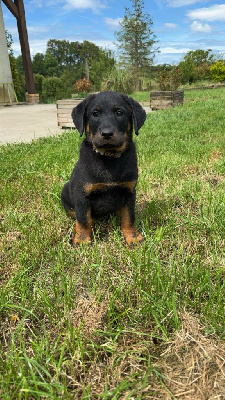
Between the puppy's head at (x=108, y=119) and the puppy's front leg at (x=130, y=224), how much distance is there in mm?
483

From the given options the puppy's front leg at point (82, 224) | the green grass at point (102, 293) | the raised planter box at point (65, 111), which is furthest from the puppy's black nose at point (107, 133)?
the raised planter box at point (65, 111)

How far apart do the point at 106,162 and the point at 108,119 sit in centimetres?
31

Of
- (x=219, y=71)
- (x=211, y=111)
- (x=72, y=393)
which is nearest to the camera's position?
(x=72, y=393)

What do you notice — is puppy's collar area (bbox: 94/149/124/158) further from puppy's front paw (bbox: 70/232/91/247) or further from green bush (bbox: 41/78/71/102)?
green bush (bbox: 41/78/71/102)

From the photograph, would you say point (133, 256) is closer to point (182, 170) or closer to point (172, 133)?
point (182, 170)

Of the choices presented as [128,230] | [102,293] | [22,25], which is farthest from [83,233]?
[22,25]

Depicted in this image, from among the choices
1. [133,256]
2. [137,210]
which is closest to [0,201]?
[137,210]

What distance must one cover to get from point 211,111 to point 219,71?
2486 cm

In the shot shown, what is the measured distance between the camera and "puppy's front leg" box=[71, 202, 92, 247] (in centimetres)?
240

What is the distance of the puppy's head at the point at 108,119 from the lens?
210 centimetres

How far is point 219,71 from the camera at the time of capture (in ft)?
102

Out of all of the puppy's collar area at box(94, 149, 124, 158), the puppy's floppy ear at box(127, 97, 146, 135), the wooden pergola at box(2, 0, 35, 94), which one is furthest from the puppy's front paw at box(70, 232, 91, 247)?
the wooden pergola at box(2, 0, 35, 94)

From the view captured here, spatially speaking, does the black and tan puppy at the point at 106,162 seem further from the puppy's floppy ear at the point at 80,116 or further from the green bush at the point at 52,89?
the green bush at the point at 52,89

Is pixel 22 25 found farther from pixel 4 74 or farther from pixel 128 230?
pixel 128 230
